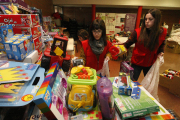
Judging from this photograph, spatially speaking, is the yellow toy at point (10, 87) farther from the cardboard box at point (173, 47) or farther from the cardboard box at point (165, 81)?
the cardboard box at point (173, 47)

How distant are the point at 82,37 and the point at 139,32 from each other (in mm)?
1058

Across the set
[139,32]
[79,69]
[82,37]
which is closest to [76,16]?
[82,37]

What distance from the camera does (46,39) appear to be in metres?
1.84

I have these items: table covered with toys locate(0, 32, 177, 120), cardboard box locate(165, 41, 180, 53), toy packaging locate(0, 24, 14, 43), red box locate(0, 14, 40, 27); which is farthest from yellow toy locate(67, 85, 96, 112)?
cardboard box locate(165, 41, 180, 53)

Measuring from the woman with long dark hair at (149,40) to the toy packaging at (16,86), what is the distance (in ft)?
4.10

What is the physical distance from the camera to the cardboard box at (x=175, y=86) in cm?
204

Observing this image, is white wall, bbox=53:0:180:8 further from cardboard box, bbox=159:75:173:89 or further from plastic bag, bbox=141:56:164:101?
plastic bag, bbox=141:56:164:101

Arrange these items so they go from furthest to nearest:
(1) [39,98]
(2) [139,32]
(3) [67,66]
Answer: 1. (2) [139,32]
2. (3) [67,66]
3. (1) [39,98]

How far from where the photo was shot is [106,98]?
0.65 meters

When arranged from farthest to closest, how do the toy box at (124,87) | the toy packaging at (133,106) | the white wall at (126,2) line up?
1. the white wall at (126,2)
2. the toy box at (124,87)
3. the toy packaging at (133,106)

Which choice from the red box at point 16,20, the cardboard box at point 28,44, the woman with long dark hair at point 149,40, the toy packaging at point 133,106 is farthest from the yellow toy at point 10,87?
the woman with long dark hair at point 149,40

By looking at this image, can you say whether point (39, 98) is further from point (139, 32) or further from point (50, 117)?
point (139, 32)

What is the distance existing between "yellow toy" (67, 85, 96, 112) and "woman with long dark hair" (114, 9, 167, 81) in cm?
103

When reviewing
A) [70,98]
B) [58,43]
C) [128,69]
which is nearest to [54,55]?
[58,43]
